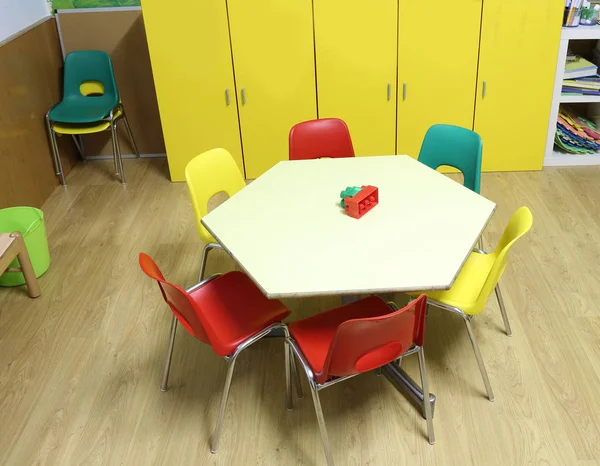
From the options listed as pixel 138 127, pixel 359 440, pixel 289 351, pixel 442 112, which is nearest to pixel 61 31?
pixel 138 127

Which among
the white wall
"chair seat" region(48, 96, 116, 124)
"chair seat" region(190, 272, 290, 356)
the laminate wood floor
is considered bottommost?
the laminate wood floor

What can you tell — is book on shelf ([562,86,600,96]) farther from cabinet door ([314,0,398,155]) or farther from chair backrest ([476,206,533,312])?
chair backrest ([476,206,533,312])

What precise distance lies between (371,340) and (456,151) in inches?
61.9

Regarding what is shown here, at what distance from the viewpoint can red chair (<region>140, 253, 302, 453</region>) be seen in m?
2.19

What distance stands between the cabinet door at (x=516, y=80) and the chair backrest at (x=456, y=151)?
1.22 m

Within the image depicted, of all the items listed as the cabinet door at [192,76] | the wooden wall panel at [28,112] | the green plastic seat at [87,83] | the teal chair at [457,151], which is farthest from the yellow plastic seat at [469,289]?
the green plastic seat at [87,83]

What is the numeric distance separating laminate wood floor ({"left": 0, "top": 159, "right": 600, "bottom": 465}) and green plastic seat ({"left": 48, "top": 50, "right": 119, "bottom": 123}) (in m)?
1.31

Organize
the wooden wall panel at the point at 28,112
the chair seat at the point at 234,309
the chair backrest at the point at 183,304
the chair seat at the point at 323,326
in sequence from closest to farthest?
the chair backrest at the point at 183,304
the chair seat at the point at 323,326
the chair seat at the point at 234,309
the wooden wall panel at the point at 28,112

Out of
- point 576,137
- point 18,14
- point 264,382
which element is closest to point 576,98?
point 576,137

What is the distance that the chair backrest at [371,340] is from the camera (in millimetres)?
1950

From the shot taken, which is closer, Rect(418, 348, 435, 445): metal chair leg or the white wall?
Rect(418, 348, 435, 445): metal chair leg

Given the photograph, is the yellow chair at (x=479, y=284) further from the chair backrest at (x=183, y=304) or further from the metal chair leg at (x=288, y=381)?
the chair backrest at (x=183, y=304)

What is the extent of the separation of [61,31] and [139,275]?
237 centimetres

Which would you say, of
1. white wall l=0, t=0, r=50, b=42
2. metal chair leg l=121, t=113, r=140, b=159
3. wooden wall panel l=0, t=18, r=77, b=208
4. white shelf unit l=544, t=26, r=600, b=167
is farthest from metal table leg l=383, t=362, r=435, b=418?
white wall l=0, t=0, r=50, b=42
